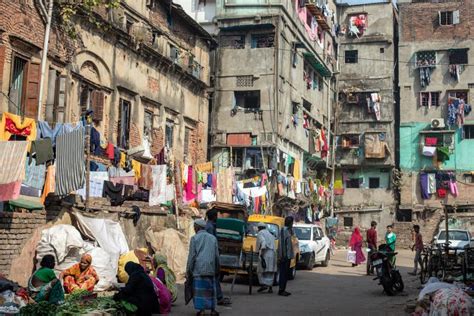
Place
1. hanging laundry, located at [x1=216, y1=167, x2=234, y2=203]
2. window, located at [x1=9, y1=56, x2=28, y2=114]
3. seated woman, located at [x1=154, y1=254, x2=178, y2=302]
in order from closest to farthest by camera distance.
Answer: seated woman, located at [x1=154, y1=254, x2=178, y2=302] < window, located at [x1=9, y1=56, x2=28, y2=114] < hanging laundry, located at [x1=216, y1=167, x2=234, y2=203]

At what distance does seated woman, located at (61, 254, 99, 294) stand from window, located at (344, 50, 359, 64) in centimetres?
3533

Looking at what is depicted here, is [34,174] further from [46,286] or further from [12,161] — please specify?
[46,286]

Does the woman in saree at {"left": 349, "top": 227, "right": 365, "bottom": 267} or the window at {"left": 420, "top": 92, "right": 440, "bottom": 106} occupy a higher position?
the window at {"left": 420, "top": 92, "right": 440, "bottom": 106}

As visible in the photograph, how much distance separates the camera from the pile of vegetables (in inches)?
328

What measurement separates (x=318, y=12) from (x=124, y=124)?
64.3ft

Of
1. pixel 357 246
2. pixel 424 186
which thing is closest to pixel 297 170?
pixel 357 246

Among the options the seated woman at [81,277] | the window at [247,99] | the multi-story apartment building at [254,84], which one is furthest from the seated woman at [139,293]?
the window at [247,99]

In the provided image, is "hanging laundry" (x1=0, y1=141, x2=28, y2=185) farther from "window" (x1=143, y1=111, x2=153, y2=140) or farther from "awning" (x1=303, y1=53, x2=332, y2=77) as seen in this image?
"awning" (x1=303, y1=53, x2=332, y2=77)

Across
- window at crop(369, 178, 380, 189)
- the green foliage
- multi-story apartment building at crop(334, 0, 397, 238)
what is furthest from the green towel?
the green foliage

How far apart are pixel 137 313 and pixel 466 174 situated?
1371 inches

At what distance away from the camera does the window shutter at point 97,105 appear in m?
19.3

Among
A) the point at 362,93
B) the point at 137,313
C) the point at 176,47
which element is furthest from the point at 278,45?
the point at 137,313

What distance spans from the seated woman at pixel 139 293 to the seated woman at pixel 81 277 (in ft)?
7.72

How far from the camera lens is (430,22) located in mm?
41781
